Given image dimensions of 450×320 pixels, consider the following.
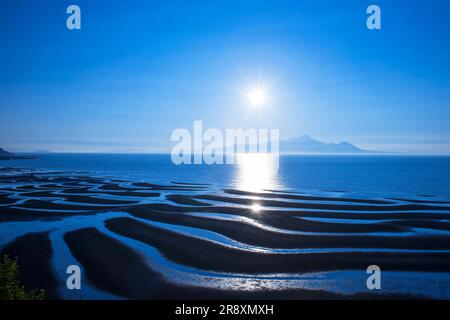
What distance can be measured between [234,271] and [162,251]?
729cm

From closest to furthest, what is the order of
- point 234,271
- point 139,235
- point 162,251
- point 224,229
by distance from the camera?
point 234,271, point 162,251, point 139,235, point 224,229

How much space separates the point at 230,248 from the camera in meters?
27.4

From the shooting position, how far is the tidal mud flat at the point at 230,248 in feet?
65.1

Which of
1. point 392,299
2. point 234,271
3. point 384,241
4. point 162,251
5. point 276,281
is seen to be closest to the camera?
point 392,299

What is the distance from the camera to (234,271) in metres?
22.4

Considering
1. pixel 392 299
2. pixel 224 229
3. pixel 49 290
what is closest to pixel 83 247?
pixel 49 290

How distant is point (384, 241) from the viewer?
96.7 ft

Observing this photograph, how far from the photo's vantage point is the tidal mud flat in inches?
781
